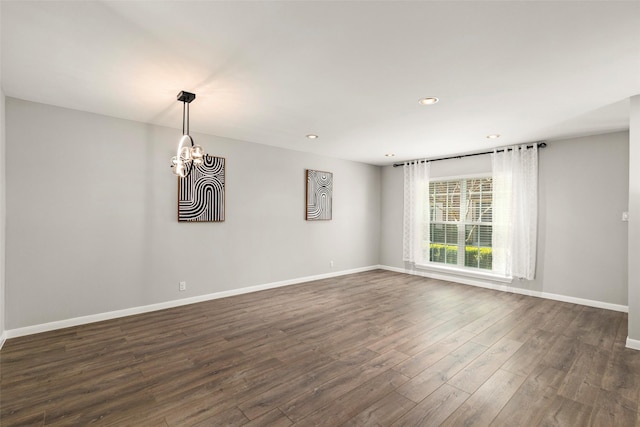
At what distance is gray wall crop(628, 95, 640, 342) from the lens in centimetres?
290

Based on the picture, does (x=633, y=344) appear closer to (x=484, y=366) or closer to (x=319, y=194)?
A: (x=484, y=366)

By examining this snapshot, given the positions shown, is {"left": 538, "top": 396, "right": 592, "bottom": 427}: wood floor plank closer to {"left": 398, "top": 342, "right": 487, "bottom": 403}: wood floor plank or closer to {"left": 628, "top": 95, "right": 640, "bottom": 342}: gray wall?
{"left": 398, "top": 342, "right": 487, "bottom": 403}: wood floor plank

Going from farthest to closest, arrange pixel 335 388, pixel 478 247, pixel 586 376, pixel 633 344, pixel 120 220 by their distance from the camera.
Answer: pixel 478 247
pixel 120 220
pixel 633 344
pixel 586 376
pixel 335 388

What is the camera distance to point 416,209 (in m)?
6.29

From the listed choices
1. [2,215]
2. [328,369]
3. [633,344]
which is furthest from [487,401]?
[2,215]

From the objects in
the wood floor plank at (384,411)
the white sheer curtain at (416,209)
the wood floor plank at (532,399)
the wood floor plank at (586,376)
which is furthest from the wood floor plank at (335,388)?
the white sheer curtain at (416,209)

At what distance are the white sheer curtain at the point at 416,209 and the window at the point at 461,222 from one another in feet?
0.58

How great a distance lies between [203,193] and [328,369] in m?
3.07

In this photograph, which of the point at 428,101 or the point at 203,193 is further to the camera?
the point at 203,193

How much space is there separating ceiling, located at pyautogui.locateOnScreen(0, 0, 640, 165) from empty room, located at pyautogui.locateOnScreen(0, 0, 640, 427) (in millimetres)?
21

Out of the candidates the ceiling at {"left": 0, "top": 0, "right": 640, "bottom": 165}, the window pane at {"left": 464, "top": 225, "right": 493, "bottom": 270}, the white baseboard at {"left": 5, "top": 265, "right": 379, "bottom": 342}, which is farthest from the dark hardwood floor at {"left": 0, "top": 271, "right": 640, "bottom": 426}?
the ceiling at {"left": 0, "top": 0, "right": 640, "bottom": 165}

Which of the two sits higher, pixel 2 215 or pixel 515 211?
pixel 515 211

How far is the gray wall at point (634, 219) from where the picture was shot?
2.90 m

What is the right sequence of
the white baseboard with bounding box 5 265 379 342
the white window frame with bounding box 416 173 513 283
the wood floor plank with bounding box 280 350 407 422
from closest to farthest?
the wood floor plank with bounding box 280 350 407 422, the white baseboard with bounding box 5 265 379 342, the white window frame with bounding box 416 173 513 283
